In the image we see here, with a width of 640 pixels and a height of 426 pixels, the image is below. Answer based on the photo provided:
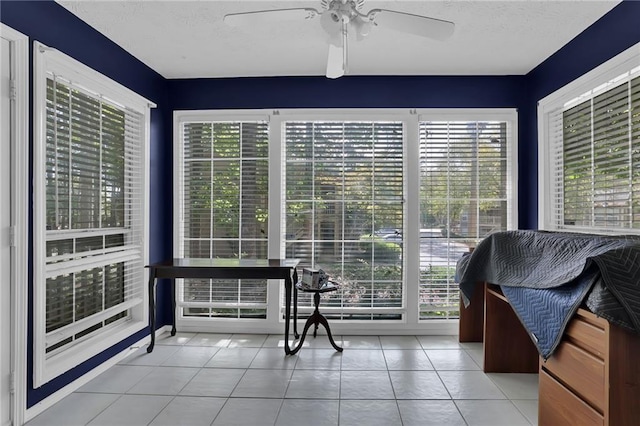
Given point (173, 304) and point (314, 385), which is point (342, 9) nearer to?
point (314, 385)

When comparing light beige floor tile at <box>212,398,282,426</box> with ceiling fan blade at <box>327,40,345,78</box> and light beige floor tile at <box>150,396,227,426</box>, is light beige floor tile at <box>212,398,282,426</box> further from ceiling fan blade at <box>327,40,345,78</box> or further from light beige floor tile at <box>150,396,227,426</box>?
ceiling fan blade at <box>327,40,345,78</box>

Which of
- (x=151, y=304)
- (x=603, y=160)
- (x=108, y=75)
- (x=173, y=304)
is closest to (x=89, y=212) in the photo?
(x=151, y=304)

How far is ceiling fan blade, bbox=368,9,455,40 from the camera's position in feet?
6.22

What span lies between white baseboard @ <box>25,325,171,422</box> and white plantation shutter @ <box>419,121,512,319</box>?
105 inches

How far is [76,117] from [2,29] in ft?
2.24

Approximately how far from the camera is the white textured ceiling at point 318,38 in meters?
2.44

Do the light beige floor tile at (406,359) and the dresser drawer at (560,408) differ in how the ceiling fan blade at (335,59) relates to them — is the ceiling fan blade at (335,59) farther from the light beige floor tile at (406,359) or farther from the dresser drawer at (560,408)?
the light beige floor tile at (406,359)

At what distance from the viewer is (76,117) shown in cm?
263

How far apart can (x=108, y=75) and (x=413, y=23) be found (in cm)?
233

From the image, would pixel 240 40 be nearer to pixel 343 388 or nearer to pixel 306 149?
pixel 306 149

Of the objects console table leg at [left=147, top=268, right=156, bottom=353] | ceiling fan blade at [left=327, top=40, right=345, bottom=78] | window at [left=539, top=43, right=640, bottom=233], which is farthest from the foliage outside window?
console table leg at [left=147, top=268, right=156, bottom=353]

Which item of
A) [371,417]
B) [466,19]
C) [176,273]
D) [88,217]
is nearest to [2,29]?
[88,217]

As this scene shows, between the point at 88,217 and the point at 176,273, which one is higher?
the point at 88,217

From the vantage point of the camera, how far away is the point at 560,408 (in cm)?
191
